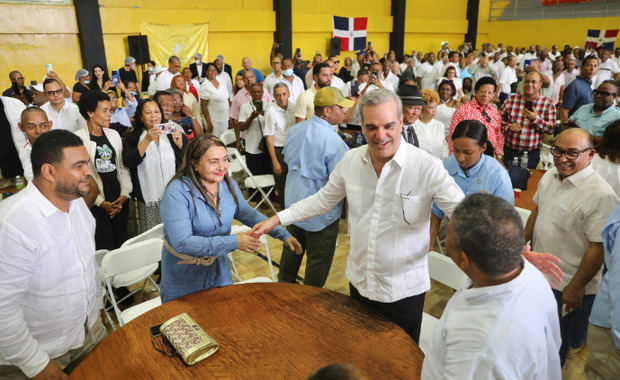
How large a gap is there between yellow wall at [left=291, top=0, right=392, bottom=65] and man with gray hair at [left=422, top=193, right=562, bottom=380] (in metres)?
12.2

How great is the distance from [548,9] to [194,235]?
20.5 meters

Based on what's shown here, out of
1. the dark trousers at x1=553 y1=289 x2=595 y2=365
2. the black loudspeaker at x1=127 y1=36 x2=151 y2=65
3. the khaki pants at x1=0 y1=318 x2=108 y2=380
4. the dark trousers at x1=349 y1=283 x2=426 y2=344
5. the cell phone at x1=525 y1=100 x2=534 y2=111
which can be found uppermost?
the black loudspeaker at x1=127 y1=36 x2=151 y2=65

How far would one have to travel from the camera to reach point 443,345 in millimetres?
1238

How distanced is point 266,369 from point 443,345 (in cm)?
76

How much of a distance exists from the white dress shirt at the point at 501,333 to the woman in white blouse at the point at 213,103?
6.68m

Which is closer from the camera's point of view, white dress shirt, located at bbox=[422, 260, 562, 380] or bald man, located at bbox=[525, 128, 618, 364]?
white dress shirt, located at bbox=[422, 260, 562, 380]

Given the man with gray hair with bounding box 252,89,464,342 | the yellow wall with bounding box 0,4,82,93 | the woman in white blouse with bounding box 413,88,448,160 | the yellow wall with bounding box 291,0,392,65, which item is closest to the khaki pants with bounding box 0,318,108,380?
the man with gray hair with bounding box 252,89,464,342

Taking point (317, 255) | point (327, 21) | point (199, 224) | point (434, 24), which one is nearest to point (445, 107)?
point (317, 255)

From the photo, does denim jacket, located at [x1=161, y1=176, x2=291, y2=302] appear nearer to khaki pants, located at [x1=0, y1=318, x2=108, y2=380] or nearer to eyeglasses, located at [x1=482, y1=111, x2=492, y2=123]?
khaki pants, located at [x1=0, y1=318, x2=108, y2=380]

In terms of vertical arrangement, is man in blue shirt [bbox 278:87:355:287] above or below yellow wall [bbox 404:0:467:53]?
below

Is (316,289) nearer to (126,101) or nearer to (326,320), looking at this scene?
(326,320)

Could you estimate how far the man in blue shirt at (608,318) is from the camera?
1.68 meters

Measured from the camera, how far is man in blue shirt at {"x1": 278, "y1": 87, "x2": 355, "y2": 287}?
3.22 metres

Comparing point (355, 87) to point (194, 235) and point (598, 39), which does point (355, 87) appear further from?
point (598, 39)
